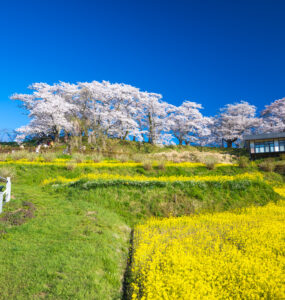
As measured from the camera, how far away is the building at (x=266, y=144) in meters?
32.6

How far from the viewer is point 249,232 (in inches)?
299

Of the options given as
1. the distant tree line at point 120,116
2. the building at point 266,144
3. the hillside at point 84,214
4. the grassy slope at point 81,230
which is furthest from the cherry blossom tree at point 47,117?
the building at point 266,144

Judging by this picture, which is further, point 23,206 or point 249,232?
point 23,206

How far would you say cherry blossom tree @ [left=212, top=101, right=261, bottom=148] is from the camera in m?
47.5

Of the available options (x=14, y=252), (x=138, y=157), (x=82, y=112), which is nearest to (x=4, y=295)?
(x=14, y=252)

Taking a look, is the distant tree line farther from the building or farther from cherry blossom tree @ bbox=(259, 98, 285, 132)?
the building

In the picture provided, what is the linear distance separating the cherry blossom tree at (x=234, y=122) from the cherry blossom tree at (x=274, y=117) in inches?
76.0

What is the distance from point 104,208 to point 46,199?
2737 millimetres

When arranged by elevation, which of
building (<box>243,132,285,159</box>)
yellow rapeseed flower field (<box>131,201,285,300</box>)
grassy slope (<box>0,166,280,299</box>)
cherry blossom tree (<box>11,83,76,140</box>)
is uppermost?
cherry blossom tree (<box>11,83,76,140</box>)

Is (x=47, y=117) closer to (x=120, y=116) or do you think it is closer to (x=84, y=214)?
(x=120, y=116)

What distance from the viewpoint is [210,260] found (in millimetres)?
5613

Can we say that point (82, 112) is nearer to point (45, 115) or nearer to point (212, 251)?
point (45, 115)

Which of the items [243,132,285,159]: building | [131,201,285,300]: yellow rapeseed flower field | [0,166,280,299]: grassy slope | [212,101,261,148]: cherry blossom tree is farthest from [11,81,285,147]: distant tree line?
[131,201,285,300]: yellow rapeseed flower field

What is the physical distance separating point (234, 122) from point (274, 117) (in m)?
7.87
